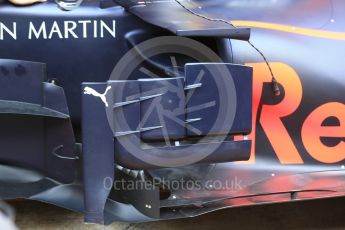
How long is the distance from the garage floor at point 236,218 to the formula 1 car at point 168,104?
652 mm

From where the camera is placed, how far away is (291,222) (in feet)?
11.0

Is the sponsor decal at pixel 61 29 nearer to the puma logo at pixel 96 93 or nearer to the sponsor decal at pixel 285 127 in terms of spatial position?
the puma logo at pixel 96 93

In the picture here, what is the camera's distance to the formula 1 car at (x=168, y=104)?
2227mm

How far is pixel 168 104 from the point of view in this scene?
2.22 meters

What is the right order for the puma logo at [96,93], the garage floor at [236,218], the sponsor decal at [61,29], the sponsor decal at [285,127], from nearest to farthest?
the puma logo at [96,93] < the sponsor decal at [61,29] < the sponsor decal at [285,127] < the garage floor at [236,218]

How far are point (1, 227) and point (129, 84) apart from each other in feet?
2.50

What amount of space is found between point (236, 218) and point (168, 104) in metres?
1.42

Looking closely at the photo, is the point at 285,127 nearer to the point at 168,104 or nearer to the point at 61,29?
the point at 168,104

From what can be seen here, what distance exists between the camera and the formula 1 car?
2.23m

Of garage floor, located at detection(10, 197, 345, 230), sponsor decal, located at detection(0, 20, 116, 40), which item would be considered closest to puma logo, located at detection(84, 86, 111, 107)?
sponsor decal, located at detection(0, 20, 116, 40)

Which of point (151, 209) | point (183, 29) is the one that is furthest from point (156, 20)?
point (151, 209)

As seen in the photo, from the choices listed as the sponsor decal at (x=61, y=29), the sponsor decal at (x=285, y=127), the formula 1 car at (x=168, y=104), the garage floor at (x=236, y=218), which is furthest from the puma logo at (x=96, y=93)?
the garage floor at (x=236, y=218)

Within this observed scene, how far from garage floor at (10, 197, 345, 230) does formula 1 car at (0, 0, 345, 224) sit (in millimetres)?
652

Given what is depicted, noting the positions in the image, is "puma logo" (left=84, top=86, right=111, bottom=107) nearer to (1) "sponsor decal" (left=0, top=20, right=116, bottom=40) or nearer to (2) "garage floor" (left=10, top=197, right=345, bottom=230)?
(1) "sponsor decal" (left=0, top=20, right=116, bottom=40)
